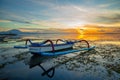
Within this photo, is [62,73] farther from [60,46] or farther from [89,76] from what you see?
[60,46]

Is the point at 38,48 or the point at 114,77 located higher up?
the point at 38,48

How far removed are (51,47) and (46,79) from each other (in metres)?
9.74

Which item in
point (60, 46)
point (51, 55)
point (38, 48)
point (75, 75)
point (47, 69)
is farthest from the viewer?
point (60, 46)

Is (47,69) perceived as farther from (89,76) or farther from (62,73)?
(89,76)

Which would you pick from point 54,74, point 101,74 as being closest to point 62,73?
point 54,74

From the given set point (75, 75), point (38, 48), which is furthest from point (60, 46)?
point (75, 75)

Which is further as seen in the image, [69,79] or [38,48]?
[38,48]

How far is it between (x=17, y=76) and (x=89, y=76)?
619 centimetres

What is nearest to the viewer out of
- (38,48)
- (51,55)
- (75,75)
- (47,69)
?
(75,75)

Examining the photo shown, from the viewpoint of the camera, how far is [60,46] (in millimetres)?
21797

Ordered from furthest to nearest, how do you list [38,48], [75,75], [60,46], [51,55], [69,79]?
1. [60,46]
2. [51,55]
3. [38,48]
4. [75,75]
5. [69,79]

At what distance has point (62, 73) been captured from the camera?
1060cm

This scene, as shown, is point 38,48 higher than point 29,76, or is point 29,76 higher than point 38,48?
point 38,48

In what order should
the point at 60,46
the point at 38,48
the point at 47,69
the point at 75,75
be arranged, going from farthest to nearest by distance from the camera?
the point at 60,46 < the point at 38,48 < the point at 47,69 < the point at 75,75
